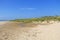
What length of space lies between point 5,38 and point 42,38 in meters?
2.70

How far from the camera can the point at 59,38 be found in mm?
12531

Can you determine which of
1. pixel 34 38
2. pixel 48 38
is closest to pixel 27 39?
pixel 34 38

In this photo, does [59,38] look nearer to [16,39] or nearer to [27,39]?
[27,39]

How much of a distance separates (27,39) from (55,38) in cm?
198

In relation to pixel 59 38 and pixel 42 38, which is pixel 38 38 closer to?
pixel 42 38

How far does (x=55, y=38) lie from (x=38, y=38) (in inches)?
47.7

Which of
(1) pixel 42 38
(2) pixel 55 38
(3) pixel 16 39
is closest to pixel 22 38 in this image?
(3) pixel 16 39

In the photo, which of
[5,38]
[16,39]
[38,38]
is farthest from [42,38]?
[5,38]

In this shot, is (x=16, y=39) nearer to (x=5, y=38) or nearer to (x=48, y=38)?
(x=5, y=38)

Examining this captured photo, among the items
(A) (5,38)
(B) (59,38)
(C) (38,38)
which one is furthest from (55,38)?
(A) (5,38)

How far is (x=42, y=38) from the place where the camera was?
1277 centimetres

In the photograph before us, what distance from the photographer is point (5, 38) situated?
1305 cm

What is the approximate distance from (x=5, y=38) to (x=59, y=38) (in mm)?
3899

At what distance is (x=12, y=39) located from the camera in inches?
500
